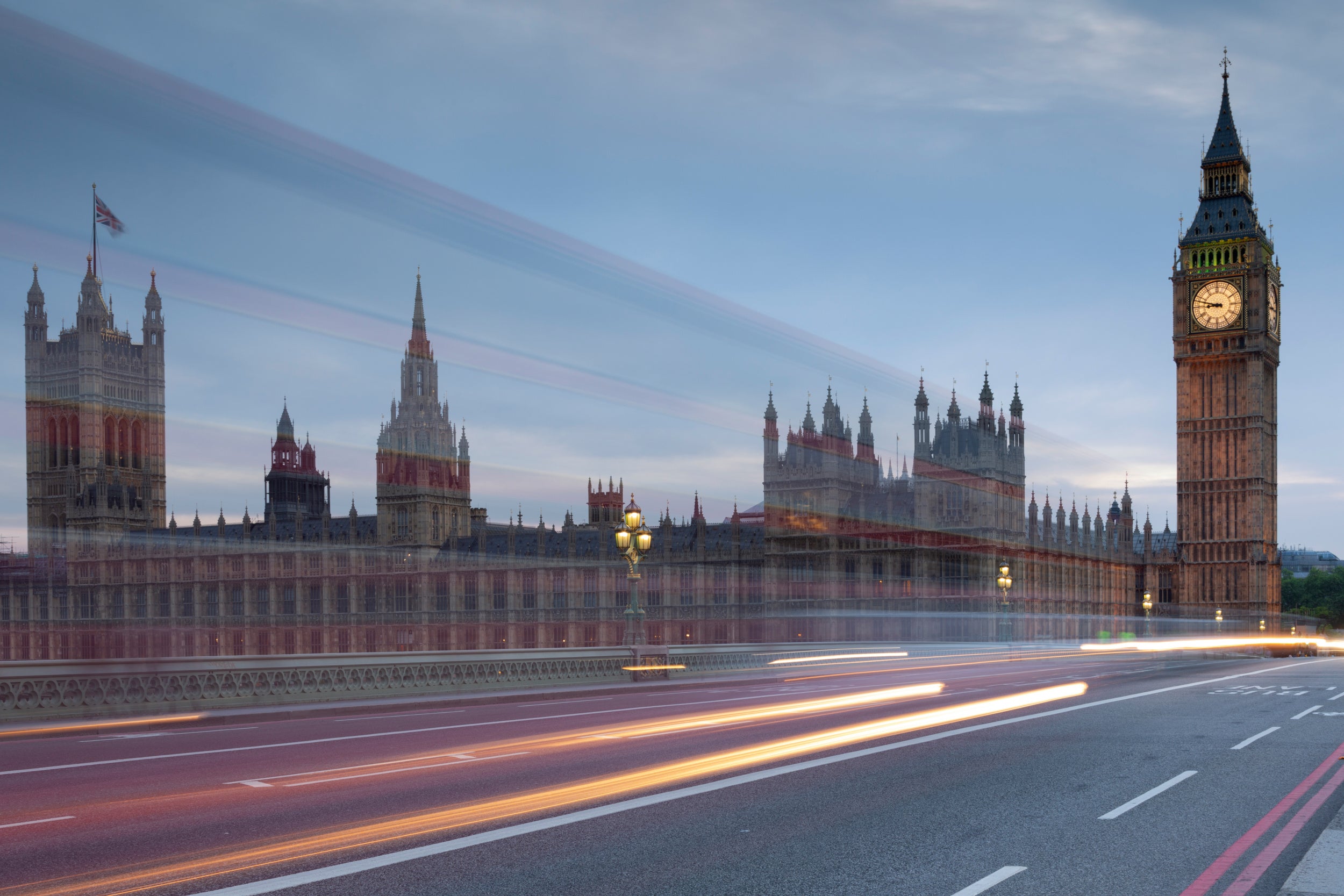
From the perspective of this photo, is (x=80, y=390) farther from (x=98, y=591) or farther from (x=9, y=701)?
(x=9, y=701)

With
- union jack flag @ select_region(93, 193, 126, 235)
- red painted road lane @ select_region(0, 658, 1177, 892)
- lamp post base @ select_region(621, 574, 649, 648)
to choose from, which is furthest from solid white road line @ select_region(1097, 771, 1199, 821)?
union jack flag @ select_region(93, 193, 126, 235)

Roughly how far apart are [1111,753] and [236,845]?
1150 centimetres

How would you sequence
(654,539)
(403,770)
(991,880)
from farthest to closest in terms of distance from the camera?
(654,539) → (403,770) → (991,880)

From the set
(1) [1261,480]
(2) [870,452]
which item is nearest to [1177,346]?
(1) [1261,480]

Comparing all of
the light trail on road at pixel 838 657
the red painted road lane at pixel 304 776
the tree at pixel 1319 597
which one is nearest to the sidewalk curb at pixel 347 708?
the red painted road lane at pixel 304 776

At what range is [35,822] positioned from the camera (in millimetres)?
11312

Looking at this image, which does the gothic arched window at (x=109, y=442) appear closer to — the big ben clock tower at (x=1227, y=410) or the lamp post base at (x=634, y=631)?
the big ben clock tower at (x=1227, y=410)

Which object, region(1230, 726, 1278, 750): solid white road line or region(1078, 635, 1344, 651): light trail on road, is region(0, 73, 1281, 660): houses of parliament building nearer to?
region(1078, 635, 1344, 651): light trail on road

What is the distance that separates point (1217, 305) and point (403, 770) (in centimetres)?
12437

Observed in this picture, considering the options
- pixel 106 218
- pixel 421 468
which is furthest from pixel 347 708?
pixel 421 468

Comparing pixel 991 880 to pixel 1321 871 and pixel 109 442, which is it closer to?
pixel 1321 871

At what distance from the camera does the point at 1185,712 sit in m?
22.8

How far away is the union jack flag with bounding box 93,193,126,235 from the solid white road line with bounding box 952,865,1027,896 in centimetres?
5639

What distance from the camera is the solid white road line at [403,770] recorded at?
1364cm
